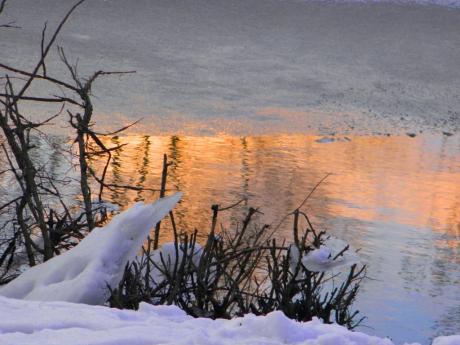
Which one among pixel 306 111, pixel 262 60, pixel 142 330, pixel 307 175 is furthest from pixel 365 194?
pixel 142 330

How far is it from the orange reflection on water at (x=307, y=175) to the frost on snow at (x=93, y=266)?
1.54 m

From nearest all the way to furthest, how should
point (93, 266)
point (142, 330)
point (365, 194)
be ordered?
1. point (142, 330)
2. point (93, 266)
3. point (365, 194)

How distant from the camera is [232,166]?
16.3ft

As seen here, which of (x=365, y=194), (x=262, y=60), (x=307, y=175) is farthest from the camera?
(x=262, y=60)

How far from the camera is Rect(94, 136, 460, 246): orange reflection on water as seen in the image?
4.46m

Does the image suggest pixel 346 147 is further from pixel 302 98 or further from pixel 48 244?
pixel 48 244

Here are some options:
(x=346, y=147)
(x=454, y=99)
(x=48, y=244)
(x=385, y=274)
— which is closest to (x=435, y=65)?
(x=454, y=99)

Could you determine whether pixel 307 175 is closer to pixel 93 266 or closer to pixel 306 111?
pixel 306 111

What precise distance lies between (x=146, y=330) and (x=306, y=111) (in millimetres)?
4411

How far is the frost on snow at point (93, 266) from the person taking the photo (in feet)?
7.58

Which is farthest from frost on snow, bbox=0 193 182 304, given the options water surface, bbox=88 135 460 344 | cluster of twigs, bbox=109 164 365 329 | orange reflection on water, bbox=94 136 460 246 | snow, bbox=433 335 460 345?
orange reflection on water, bbox=94 136 460 246

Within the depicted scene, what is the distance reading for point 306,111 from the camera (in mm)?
6000

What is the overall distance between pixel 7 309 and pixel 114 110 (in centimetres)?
392

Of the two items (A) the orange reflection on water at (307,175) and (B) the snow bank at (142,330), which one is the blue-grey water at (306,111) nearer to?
(A) the orange reflection on water at (307,175)
